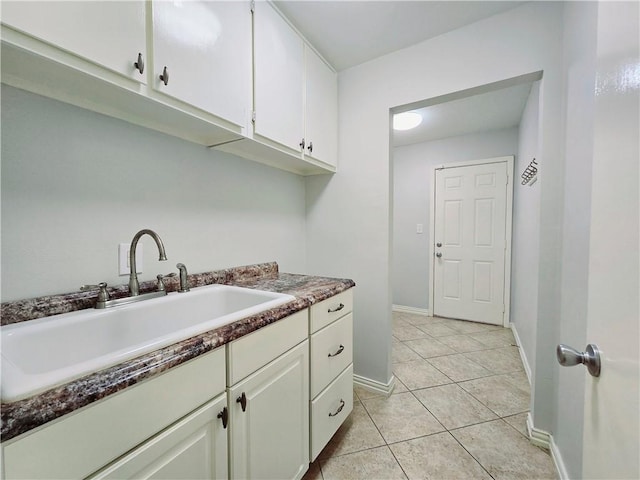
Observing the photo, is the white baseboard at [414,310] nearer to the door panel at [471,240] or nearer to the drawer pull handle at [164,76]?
the door panel at [471,240]

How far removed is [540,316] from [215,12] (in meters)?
2.14

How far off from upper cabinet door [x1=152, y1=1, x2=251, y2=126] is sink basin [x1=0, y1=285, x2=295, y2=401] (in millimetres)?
799

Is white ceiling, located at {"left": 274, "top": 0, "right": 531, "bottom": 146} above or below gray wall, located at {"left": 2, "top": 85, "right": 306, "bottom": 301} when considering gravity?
above

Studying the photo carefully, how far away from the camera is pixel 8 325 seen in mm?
747

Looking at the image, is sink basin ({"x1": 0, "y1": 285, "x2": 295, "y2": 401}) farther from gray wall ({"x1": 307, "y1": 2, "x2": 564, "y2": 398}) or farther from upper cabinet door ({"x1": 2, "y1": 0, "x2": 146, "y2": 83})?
gray wall ({"x1": 307, "y1": 2, "x2": 564, "y2": 398})

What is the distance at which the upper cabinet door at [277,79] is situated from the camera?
4.15ft

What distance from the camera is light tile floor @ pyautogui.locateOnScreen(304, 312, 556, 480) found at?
4.20 ft

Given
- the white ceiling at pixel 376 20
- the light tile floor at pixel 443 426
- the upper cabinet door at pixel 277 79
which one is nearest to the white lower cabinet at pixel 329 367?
the light tile floor at pixel 443 426

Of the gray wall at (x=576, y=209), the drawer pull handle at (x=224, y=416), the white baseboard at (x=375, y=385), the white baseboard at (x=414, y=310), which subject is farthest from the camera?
the white baseboard at (x=414, y=310)

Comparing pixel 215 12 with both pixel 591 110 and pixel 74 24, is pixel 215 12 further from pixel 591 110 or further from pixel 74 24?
pixel 591 110

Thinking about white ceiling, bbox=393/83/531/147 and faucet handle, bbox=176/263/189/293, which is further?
white ceiling, bbox=393/83/531/147

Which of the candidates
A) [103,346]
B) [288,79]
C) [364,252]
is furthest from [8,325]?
[364,252]

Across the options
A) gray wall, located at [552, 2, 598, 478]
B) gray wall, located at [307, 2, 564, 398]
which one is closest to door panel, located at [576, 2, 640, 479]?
gray wall, located at [552, 2, 598, 478]

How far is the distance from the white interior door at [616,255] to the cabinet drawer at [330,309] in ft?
2.83
